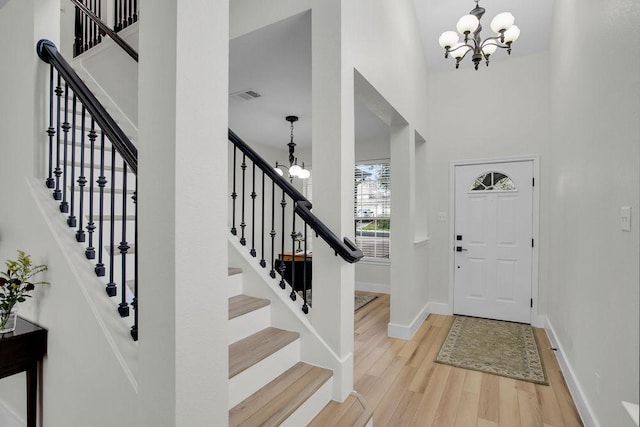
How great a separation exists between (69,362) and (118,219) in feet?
3.65

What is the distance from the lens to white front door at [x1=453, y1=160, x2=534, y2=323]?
4227 mm

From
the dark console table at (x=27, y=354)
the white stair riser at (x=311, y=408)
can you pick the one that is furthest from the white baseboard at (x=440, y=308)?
the dark console table at (x=27, y=354)

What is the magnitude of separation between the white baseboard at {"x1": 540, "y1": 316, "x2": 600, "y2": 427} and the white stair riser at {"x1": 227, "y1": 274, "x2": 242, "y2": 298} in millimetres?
2387

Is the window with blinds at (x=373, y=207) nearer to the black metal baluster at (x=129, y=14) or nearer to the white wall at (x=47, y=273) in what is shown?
the black metal baluster at (x=129, y=14)

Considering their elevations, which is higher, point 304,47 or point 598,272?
point 304,47

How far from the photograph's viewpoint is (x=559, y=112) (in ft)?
11.0

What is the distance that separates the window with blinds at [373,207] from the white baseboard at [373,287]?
507 millimetres

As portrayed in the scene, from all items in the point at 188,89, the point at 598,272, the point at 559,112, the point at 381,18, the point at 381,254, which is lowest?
the point at 381,254

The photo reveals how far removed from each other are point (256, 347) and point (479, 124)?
4036mm

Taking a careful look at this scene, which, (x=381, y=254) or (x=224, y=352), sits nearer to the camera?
(x=224, y=352)

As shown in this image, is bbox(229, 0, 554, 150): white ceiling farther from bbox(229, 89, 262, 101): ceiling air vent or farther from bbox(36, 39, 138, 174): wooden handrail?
bbox(36, 39, 138, 174): wooden handrail

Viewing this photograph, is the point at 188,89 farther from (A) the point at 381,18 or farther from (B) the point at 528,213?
(B) the point at 528,213

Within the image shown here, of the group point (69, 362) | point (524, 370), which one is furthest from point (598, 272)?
point (69, 362)

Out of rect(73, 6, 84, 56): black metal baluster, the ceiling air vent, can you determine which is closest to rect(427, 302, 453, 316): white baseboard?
the ceiling air vent
